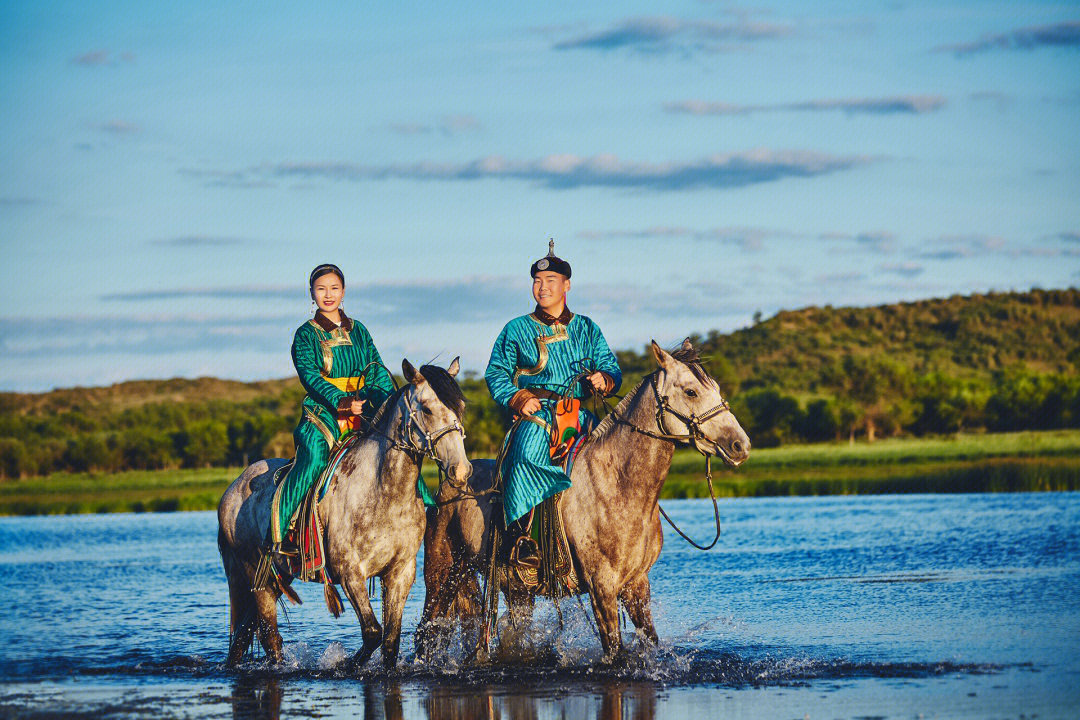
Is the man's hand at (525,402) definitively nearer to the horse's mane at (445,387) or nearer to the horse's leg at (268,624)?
the horse's mane at (445,387)

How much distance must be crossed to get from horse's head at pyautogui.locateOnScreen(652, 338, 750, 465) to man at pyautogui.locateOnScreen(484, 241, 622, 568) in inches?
21.5

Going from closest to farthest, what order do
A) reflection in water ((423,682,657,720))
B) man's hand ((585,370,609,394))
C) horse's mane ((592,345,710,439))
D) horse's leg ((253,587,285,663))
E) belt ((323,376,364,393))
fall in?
reflection in water ((423,682,657,720))
horse's mane ((592,345,710,439))
man's hand ((585,370,609,394))
belt ((323,376,364,393))
horse's leg ((253,587,285,663))

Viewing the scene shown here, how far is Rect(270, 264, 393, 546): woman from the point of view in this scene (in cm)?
902

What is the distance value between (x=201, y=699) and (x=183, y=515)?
32.9m

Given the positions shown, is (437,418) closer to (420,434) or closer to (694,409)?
(420,434)

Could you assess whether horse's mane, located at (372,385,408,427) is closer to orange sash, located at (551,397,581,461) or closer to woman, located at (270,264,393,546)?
woman, located at (270,264,393,546)

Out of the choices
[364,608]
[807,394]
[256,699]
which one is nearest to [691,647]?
[364,608]

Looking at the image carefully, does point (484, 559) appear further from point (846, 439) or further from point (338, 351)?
point (846, 439)

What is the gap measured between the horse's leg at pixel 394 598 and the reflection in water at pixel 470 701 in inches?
13.4

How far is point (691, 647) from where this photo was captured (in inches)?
420

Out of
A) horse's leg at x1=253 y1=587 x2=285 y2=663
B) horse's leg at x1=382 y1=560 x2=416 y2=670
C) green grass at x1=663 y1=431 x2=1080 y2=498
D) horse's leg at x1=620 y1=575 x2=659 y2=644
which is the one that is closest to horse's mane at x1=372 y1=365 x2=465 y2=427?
horse's leg at x1=382 y1=560 x2=416 y2=670

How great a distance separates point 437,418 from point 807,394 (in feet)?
211

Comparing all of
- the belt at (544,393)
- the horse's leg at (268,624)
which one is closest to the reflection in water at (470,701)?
the horse's leg at (268,624)

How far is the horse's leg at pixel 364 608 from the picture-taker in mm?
8672
